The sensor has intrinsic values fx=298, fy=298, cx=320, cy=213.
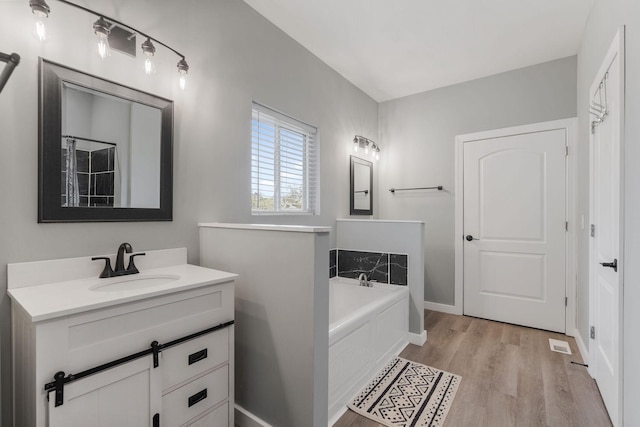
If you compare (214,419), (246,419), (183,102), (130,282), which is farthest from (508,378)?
(183,102)

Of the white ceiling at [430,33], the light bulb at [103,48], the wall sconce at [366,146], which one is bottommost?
the light bulb at [103,48]

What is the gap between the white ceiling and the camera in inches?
87.4

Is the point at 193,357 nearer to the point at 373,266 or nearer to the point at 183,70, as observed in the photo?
the point at 183,70

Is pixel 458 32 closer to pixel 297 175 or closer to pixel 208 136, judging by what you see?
pixel 297 175

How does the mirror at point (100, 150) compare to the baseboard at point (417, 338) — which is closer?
the mirror at point (100, 150)

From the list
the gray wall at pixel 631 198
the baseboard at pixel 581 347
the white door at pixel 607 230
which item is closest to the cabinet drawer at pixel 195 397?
the gray wall at pixel 631 198

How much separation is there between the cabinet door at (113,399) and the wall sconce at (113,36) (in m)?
1.34

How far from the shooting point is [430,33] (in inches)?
100

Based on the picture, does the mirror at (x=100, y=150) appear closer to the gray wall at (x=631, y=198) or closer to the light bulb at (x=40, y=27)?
the light bulb at (x=40, y=27)

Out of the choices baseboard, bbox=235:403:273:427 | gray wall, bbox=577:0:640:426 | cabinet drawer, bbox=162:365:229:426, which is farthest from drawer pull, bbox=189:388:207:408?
gray wall, bbox=577:0:640:426

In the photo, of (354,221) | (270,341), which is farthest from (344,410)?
(354,221)

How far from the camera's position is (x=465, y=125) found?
3475 millimetres

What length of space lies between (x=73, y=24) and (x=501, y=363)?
11.3 ft

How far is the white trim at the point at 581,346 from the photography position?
93.1 inches
